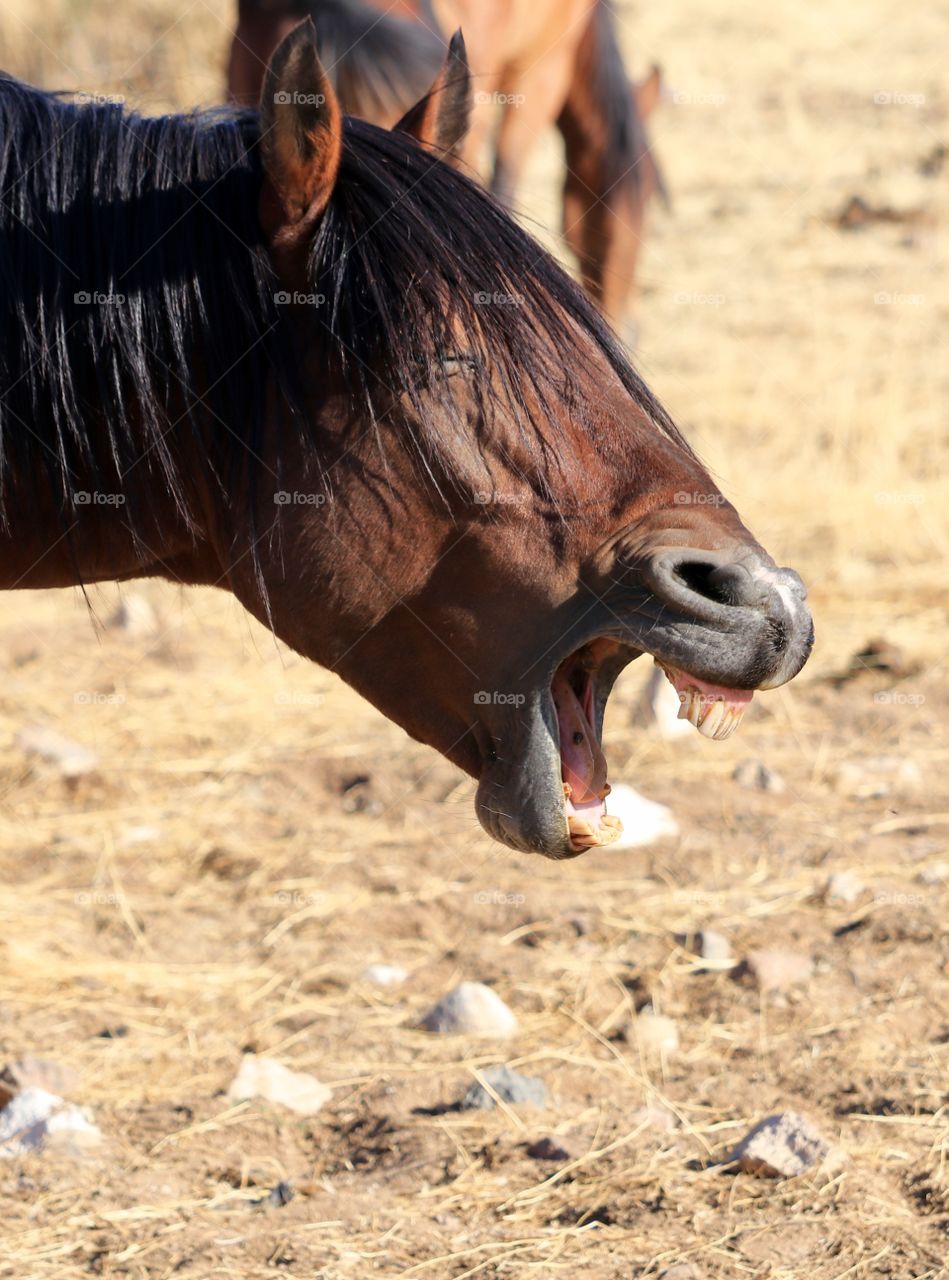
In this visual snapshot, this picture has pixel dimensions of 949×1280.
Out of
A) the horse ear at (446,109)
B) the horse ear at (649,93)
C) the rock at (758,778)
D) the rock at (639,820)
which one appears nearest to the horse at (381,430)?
the horse ear at (446,109)

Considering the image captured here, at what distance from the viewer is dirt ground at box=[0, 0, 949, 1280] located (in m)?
2.22

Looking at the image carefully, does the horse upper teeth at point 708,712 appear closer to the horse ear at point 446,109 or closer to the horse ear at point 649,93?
the horse ear at point 446,109

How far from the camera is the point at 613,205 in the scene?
6.74 metres

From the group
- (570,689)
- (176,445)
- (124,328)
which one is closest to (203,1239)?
(570,689)

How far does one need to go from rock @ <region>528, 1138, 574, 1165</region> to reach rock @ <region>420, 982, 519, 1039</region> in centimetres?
40

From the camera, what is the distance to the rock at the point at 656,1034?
9.05 ft

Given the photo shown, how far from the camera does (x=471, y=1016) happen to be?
2.83 metres

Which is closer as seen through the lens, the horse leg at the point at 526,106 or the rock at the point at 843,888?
the rock at the point at 843,888

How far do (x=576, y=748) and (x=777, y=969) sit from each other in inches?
47.9

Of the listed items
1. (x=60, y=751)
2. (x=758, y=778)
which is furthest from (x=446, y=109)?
(x=60, y=751)

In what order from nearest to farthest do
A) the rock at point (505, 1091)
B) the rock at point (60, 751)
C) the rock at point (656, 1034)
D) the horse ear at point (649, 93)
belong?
1. the rock at point (505, 1091)
2. the rock at point (656, 1034)
3. the rock at point (60, 751)
4. the horse ear at point (649, 93)

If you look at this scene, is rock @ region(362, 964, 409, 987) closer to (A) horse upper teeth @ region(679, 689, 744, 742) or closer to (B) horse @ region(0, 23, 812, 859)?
(B) horse @ region(0, 23, 812, 859)

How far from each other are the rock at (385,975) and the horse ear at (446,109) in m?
1.68

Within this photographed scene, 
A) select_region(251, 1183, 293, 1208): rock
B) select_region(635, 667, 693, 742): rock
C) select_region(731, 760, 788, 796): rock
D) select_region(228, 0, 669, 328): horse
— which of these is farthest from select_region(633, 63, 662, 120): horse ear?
select_region(251, 1183, 293, 1208): rock
